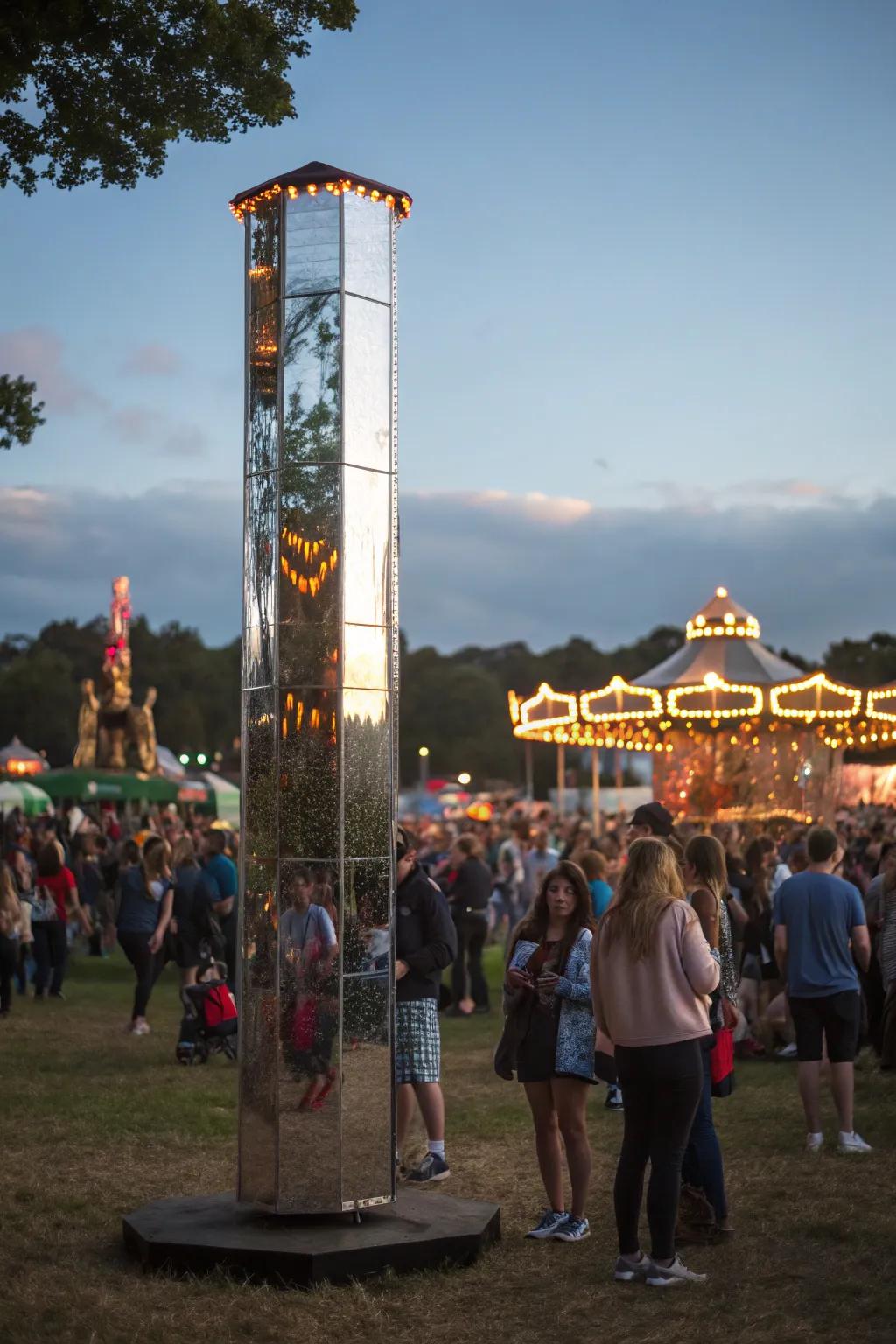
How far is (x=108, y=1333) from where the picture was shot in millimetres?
5242

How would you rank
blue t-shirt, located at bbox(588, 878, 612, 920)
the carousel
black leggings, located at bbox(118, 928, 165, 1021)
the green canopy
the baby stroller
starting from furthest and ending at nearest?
the green canopy < the carousel < black leggings, located at bbox(118, 928, 165, 1021) < the baby stroller < blue t-shirt, located at bbox(588, 878, 612, 920)

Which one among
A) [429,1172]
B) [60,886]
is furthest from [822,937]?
[60,886]

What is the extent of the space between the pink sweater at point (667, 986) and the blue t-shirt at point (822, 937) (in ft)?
8.36

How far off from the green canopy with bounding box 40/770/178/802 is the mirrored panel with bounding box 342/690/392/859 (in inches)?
1178

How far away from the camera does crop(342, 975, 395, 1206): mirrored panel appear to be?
20.4ft

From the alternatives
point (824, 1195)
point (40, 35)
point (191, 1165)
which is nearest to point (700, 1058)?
point (824, 1195)

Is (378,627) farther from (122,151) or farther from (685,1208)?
(122,151)

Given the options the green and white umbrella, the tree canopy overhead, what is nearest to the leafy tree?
the tree canopy overhead

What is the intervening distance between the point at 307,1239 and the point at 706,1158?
176cm

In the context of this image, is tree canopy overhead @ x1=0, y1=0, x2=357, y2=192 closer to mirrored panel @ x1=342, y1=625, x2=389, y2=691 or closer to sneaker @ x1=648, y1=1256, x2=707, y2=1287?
mirrored panel @ x1=342, y1=625, x2=389, y2=691

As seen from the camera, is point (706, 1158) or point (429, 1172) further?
point (429, 1172)

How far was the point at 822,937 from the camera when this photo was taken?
8.14m

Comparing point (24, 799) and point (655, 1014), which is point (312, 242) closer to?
point (655, 1014)

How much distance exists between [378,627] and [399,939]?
2.07 meters
